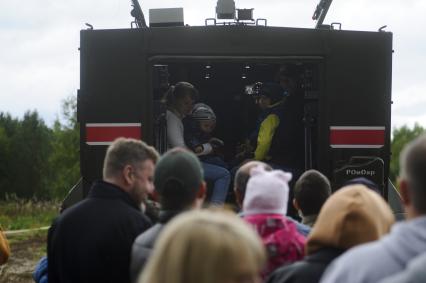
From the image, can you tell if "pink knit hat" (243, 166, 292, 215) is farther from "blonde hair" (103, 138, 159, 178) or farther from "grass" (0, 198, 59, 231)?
"grass" (0, 198, 59, 231)

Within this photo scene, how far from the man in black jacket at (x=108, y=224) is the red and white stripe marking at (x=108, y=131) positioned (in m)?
2.15

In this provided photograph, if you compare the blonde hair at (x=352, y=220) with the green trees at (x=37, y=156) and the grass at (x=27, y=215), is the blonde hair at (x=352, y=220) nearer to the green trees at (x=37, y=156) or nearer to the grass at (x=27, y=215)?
the grass at (x=27, y=215)

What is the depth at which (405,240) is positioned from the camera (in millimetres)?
2328

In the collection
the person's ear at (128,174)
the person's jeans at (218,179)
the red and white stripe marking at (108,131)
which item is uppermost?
the red and white stripe marking at (108,131)

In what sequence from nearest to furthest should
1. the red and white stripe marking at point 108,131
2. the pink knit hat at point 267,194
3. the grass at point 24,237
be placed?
1. the pink knit hat at point 267,194
2. the red and white stripe marking at point 108,131
3. the grass at point 24,237

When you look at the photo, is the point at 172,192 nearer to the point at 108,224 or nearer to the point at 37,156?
the point at 108,224

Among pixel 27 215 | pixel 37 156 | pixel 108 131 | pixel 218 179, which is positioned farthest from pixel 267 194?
pixel 37 156

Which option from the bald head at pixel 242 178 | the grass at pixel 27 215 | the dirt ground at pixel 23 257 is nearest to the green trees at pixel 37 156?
the grass at pixel 27 215

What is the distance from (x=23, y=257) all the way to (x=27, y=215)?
1266 centimetres

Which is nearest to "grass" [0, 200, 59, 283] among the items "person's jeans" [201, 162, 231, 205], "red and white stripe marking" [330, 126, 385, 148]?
"person's jeans" [201, 162, 231, 205]

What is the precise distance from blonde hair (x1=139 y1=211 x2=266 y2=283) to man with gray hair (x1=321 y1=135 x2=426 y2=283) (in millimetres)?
460

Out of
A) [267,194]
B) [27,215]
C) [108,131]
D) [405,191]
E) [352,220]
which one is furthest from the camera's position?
[27,215]

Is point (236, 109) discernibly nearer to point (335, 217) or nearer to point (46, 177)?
point (335, 217)

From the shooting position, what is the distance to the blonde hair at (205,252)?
1992 mm
